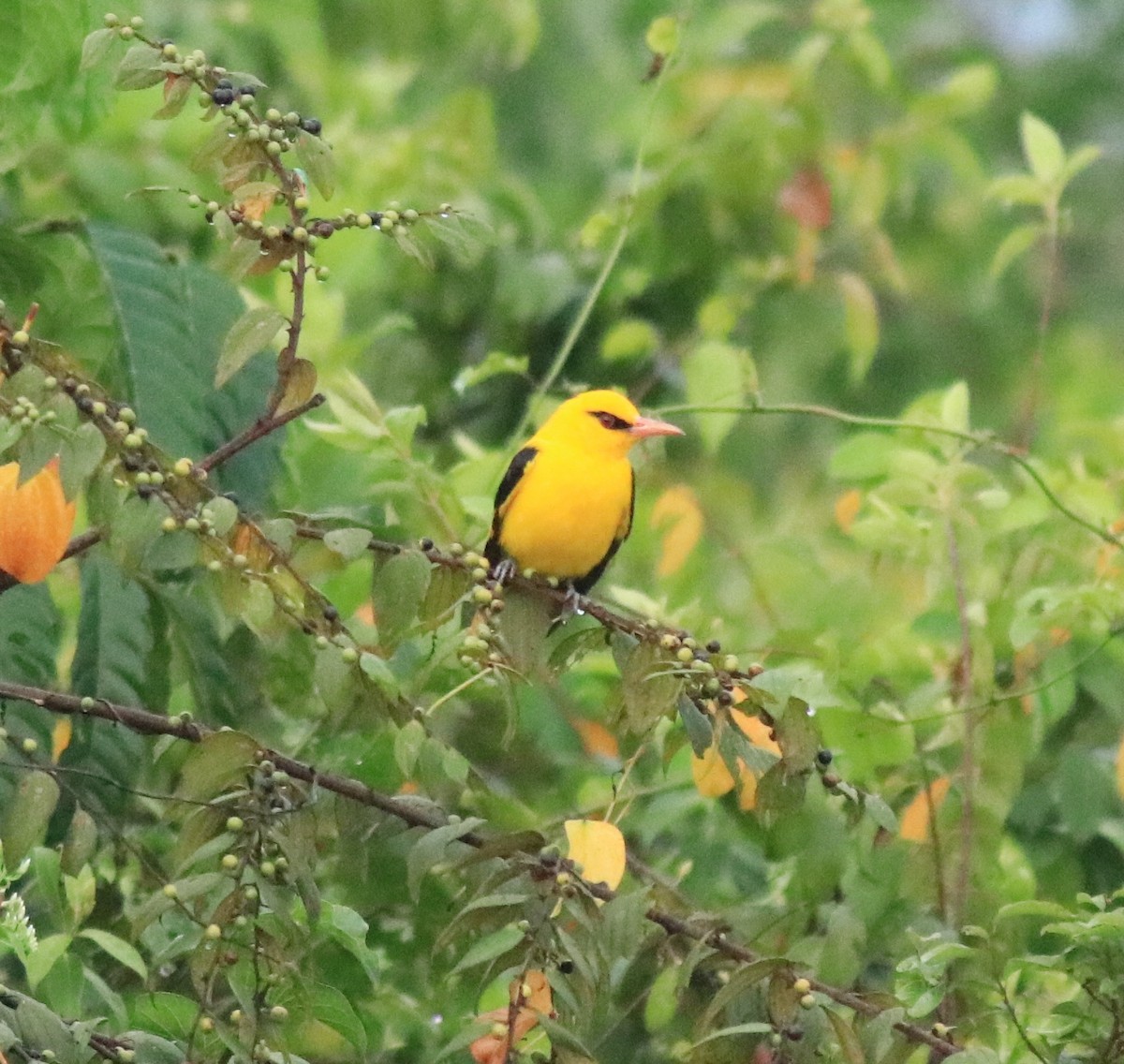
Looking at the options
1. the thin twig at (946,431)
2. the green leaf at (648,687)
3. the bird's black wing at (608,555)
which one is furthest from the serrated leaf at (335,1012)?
the bird's black wing at (608,555)

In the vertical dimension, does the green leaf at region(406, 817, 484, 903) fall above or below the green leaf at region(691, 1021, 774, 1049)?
above

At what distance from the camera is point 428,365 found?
5996mm

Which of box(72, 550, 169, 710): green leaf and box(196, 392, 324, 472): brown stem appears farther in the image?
box(72, 550, 169, 710): green leaf

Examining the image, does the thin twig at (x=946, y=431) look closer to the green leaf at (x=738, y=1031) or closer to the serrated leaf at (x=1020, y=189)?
the serrated leaf at (x=1020, y=189)

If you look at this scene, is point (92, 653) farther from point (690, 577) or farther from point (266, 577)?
point (690, 577)

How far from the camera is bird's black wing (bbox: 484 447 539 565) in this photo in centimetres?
431

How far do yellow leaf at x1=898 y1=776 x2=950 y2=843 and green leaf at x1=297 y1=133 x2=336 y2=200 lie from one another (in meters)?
1.68

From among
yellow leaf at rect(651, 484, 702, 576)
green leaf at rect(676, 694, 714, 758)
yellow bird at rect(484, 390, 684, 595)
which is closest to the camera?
green leaf at rect(676, 694, 714, 758)

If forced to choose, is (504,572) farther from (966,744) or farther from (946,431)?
(966,744)

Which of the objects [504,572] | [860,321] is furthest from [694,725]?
[860,321]

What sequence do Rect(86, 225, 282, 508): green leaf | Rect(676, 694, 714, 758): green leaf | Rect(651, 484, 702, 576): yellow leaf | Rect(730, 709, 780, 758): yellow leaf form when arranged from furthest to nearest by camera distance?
Rect(651, 484, 702, 576): yellow leaf
Rect(86, 225, 282, 508): green leaf
Rect(730, 709, 780, 758): yellow leaf
Rect(676, 694, 714, 758): green leaf

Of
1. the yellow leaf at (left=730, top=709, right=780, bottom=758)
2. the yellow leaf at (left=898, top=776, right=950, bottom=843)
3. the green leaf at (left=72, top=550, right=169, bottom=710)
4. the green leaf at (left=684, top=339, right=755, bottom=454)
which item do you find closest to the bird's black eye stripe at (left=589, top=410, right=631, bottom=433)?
the green leaf at (left=684, top=339, right=755, bottom=454)

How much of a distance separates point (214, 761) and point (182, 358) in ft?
4.01

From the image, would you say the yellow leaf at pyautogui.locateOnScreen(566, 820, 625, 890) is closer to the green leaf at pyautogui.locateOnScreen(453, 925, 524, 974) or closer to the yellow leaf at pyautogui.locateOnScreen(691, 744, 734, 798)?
the green leaf at pyautogui.locateOnScreen(453, 925, 524, 974)
